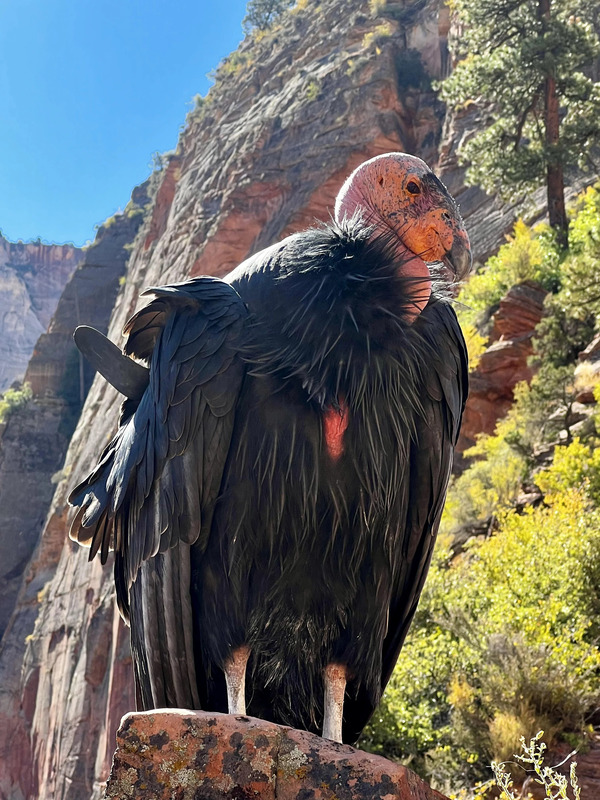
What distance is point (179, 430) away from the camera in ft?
8.84

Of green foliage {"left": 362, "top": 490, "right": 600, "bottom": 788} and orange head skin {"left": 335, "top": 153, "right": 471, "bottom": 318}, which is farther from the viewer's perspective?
green foliage {"left": 362, "top": 490, "right": 600, "bottom": 788}

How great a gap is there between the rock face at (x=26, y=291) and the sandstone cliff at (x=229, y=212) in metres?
42.3

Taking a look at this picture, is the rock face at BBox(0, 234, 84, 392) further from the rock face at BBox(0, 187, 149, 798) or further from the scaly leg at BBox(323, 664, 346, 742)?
the scaly leg at BBox(323, 664, 346, 742)

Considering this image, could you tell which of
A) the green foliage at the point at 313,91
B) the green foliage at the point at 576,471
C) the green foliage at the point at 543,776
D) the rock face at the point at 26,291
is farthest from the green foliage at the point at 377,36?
the rock face at the point at 26,291

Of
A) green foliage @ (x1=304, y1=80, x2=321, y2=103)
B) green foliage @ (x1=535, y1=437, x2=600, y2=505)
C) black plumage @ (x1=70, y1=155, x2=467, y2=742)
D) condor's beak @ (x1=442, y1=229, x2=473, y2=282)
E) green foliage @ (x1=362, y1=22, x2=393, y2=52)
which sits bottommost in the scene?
black plumage @ (x1=70, y1=155, x2=467, y2=742)

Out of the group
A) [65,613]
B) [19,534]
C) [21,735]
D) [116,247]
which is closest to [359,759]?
[65,613]

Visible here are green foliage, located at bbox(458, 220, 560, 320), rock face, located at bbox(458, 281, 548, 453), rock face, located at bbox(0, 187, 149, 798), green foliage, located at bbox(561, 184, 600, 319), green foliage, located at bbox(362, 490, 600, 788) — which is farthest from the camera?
rock face, located at bbox(0, 187, 149, 798)

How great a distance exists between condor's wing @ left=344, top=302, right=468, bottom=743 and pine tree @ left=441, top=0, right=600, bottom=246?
12221mm

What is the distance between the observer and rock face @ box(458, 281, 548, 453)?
40.0 ft

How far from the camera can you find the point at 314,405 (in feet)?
8.74

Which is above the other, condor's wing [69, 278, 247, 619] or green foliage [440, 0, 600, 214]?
green foliage [440, 0, 600, 214]

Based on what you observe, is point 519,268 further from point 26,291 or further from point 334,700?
point 26,291

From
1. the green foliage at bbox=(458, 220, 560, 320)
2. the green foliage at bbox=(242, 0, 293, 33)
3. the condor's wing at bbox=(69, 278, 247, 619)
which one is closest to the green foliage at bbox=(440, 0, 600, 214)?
the green foliage at bbox=(458, 220, 560, 320)

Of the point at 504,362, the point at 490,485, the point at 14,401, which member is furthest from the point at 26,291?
the point at 490,485
